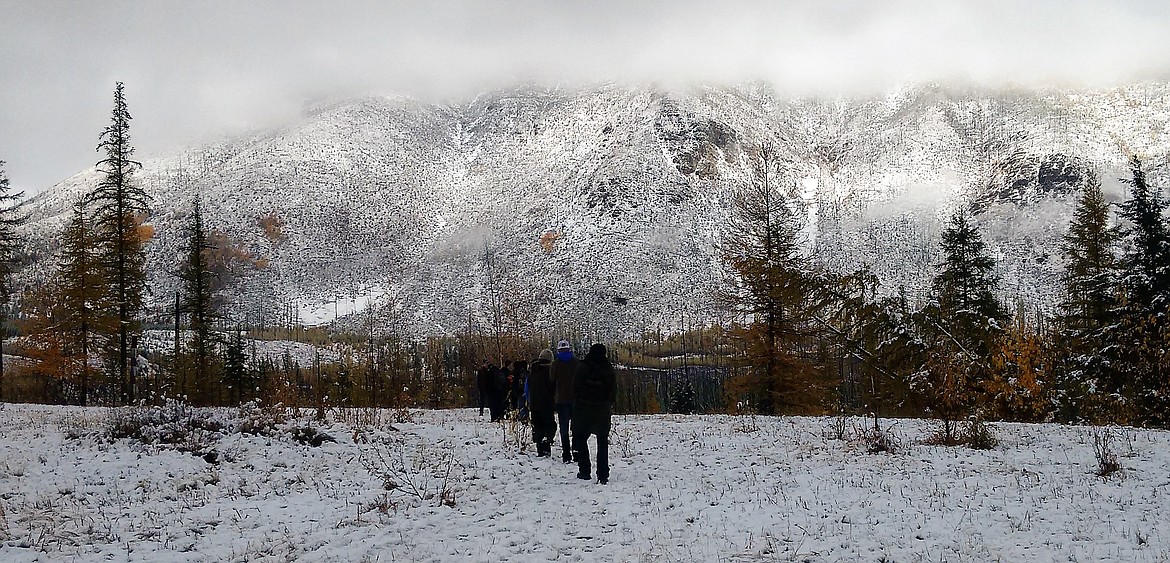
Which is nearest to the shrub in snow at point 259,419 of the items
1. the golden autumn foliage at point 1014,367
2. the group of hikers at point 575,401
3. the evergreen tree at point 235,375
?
the group of hikers at point 575,401

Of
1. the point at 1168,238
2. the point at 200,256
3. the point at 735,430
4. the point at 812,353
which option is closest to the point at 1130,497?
the point at 735,430

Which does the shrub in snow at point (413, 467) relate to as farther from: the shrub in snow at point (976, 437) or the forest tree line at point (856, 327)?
the shrub in snow at point (976, 437)

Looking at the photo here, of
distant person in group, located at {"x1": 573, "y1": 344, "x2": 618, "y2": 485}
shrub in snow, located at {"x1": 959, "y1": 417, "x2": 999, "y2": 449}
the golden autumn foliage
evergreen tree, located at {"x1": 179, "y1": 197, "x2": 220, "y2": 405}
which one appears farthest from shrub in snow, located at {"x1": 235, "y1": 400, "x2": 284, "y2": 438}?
evergreen tree, located at {"x1": 179, "y1": 197, "x2": 220, "y2": 405}

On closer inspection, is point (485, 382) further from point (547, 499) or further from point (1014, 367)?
point (1014, 367)

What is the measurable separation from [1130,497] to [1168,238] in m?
19.4

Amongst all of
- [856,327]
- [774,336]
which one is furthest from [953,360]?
[774,336]

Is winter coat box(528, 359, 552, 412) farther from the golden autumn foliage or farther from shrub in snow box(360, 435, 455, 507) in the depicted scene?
the golden autumn foliage

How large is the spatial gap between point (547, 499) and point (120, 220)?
30.8 metres

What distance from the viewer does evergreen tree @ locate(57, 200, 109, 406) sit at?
116 feet

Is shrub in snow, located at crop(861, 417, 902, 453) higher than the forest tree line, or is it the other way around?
the forest tree line

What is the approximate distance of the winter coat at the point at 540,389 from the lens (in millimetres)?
14656

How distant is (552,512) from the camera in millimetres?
10203

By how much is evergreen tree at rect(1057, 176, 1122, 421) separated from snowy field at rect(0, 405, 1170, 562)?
1003 centimetres

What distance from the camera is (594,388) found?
39.7ft
